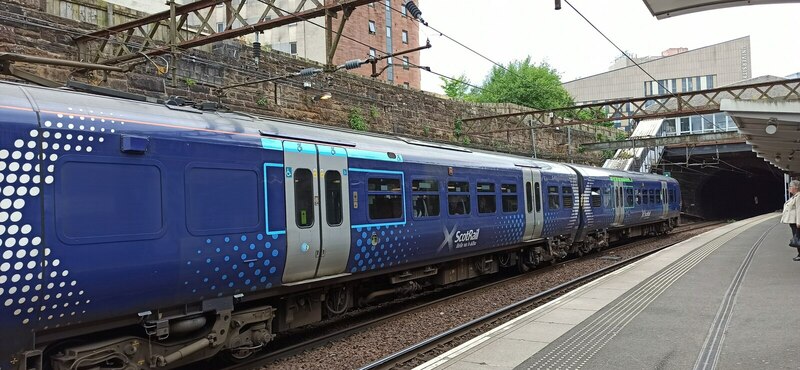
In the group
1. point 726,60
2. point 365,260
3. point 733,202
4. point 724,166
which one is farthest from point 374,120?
point 726,60

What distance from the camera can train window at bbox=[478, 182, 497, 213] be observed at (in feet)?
36.0

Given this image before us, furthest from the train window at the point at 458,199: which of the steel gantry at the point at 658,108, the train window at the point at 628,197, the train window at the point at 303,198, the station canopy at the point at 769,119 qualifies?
the train window at the point at 628,197

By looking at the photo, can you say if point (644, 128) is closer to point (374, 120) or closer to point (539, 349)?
point (374, 120)

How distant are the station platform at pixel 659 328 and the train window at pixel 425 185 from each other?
2.65m

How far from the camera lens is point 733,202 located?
59938mm

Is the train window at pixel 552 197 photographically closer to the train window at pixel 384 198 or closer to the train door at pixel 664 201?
the train window at pixel 384 198

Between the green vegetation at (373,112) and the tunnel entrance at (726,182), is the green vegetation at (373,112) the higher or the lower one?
the higher one

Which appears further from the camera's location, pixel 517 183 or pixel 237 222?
pixel 517 183

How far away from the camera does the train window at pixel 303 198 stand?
6.82 metres

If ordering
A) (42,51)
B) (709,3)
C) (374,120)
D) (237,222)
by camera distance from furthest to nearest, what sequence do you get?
(374,120) → (42,51) → (709,3) → (237,222)

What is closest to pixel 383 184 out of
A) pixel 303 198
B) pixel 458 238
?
pixel 303 198

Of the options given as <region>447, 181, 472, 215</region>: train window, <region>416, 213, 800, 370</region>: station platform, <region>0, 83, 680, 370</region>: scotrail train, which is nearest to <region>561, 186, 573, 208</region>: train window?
<region>416, 213, 800, 370</region>: station platform

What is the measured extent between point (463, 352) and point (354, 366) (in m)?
1.32

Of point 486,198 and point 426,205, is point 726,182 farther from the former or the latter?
point 426,205
